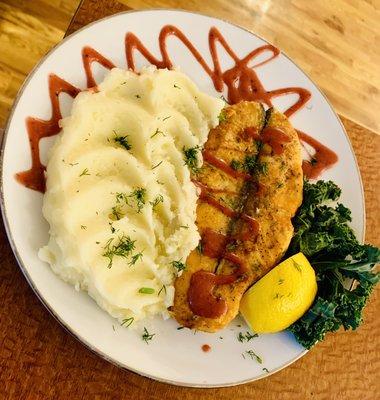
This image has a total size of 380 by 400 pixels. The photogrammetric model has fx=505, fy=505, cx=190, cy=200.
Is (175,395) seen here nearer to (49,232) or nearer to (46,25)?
(49,232)

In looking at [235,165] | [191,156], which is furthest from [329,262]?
[191,156]

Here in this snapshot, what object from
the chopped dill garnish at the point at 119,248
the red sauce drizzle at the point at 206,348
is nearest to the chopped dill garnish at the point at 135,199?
the chopped dill garnish at the point at 119,248

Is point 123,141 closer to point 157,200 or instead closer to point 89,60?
point 157,200

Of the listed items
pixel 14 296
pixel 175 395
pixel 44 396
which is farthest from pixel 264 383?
pixel 14 296

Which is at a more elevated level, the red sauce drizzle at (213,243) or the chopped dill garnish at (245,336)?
the red sauce drizzle at (213,243)

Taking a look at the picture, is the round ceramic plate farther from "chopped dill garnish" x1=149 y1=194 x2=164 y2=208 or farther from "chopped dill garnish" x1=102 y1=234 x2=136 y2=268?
"chopped dill garnish" x1=149 y1=194 x2=164 y2=208

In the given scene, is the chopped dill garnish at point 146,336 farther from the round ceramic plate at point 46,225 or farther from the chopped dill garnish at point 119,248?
the chopped dill garnish at point 119,248

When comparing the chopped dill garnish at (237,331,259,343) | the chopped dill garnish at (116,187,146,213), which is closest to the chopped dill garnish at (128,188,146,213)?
the chopped dill garnish at (116,187,146,213)
